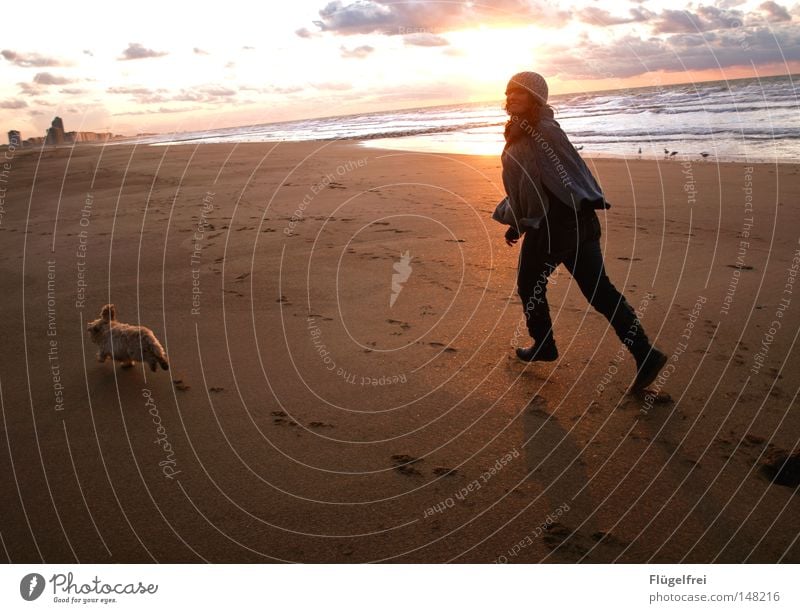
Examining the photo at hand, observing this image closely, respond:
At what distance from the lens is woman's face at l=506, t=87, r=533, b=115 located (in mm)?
4520

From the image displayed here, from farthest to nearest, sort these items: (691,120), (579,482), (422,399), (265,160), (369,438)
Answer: (691,120)
(265,160)
(422,399)
(369,438)
(579,482)

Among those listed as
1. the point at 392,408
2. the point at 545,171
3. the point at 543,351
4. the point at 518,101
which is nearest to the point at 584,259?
the point at 545,171

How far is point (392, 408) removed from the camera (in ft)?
16.4

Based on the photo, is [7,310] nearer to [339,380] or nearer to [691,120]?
[339,380]

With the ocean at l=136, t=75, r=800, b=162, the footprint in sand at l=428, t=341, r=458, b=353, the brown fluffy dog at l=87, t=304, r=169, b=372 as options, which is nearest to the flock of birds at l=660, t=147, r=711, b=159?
the ocean at l=136, t=75, r=800, b=162

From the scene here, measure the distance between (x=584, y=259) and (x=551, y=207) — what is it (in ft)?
1.56

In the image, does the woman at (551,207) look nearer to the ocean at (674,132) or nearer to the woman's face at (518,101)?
the woman's face at (518,101)

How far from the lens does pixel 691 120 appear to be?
28.1 meters

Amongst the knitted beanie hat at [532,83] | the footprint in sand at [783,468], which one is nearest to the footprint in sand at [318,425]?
the knitted beanie hat at [532,83]

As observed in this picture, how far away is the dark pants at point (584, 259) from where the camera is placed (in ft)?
15.5

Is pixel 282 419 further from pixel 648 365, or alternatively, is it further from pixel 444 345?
pixel 648 365

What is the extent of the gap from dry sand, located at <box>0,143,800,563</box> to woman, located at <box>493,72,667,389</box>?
688 mm
